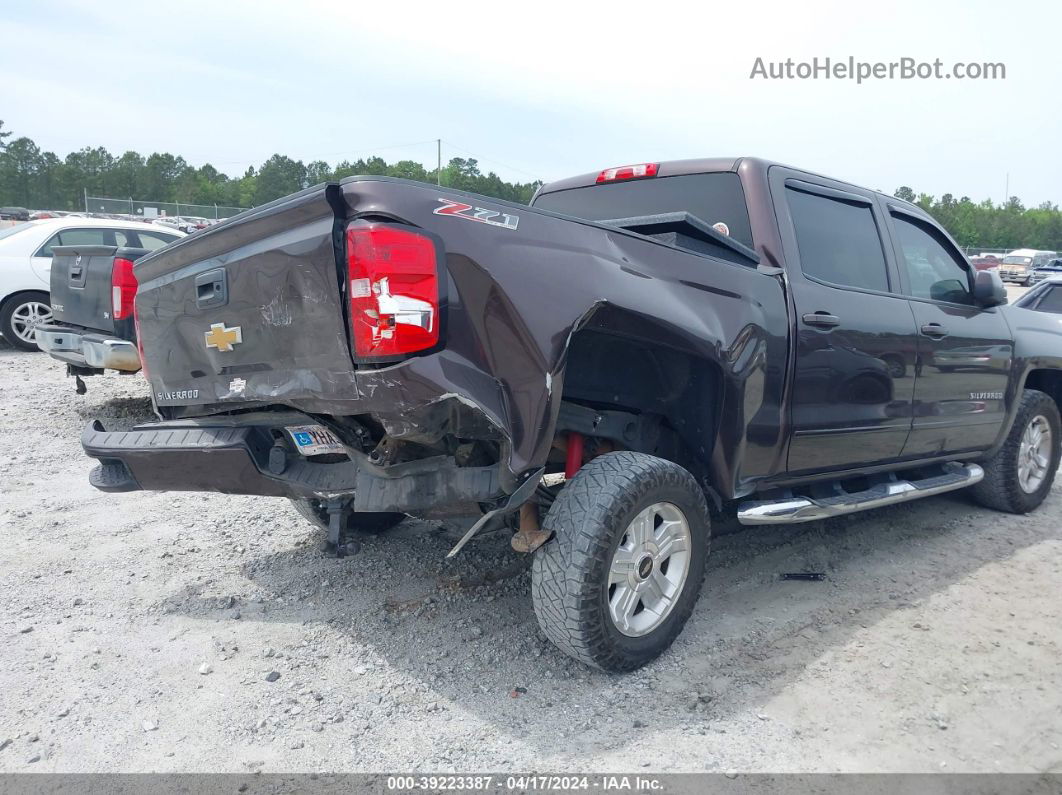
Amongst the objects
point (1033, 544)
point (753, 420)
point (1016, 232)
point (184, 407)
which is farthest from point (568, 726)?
point (1016, 232)

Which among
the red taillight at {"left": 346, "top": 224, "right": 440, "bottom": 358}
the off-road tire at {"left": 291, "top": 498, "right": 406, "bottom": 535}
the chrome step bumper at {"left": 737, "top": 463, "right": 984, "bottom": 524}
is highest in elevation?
the red taillight at {"left": 346, "top": 224, "right": 440, "bottom": 358}

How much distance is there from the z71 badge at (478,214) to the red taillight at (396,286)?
0.51 feet

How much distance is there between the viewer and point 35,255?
9.44 meters

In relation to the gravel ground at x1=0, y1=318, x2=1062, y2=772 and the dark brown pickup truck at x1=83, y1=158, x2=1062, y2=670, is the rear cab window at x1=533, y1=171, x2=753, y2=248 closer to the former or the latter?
the dark brown pickup truck at x1=83, y1=158, x2=1062, y2=670

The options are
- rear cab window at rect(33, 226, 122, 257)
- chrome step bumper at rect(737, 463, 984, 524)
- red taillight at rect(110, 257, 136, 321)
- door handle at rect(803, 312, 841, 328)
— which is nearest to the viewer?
chrome step bumper at rect(737, 463, 984, 524)

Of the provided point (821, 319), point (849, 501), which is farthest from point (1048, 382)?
point (821, 319)

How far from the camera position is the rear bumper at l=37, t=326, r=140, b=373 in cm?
607

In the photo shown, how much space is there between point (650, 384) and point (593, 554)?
0.93 metres

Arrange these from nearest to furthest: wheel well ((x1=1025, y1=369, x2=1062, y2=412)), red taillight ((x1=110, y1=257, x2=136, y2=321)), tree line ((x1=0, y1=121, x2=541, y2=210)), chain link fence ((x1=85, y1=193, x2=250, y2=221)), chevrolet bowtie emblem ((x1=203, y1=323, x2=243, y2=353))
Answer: chevrolet bowtie emblem ((x1=203, y1=323, x2=243, y2=353)), red taillight ((x1=110, y1=257, x2=136, y2=321)), wheel well ((x1=1025, y1=369, x2=1062, y2=412)), chain link fence ((x1=85, y1=193, x2=250, y2=221)), tree line ((x1=0, y1=121, x2=541, y2=210))

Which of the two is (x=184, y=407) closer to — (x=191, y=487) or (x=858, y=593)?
(x=191, y=487)

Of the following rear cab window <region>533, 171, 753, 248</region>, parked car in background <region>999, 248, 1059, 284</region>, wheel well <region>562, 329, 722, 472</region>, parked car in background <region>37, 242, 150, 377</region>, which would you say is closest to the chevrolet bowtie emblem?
wheel well <region>562, 329, 722, 472</region>

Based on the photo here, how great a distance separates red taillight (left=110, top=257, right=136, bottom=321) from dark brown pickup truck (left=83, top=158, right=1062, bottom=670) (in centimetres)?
183

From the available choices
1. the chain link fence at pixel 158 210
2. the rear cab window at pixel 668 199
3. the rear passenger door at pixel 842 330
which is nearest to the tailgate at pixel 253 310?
the rear cab window at pixel 668 199

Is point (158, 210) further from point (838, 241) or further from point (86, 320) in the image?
point (838, 241)
